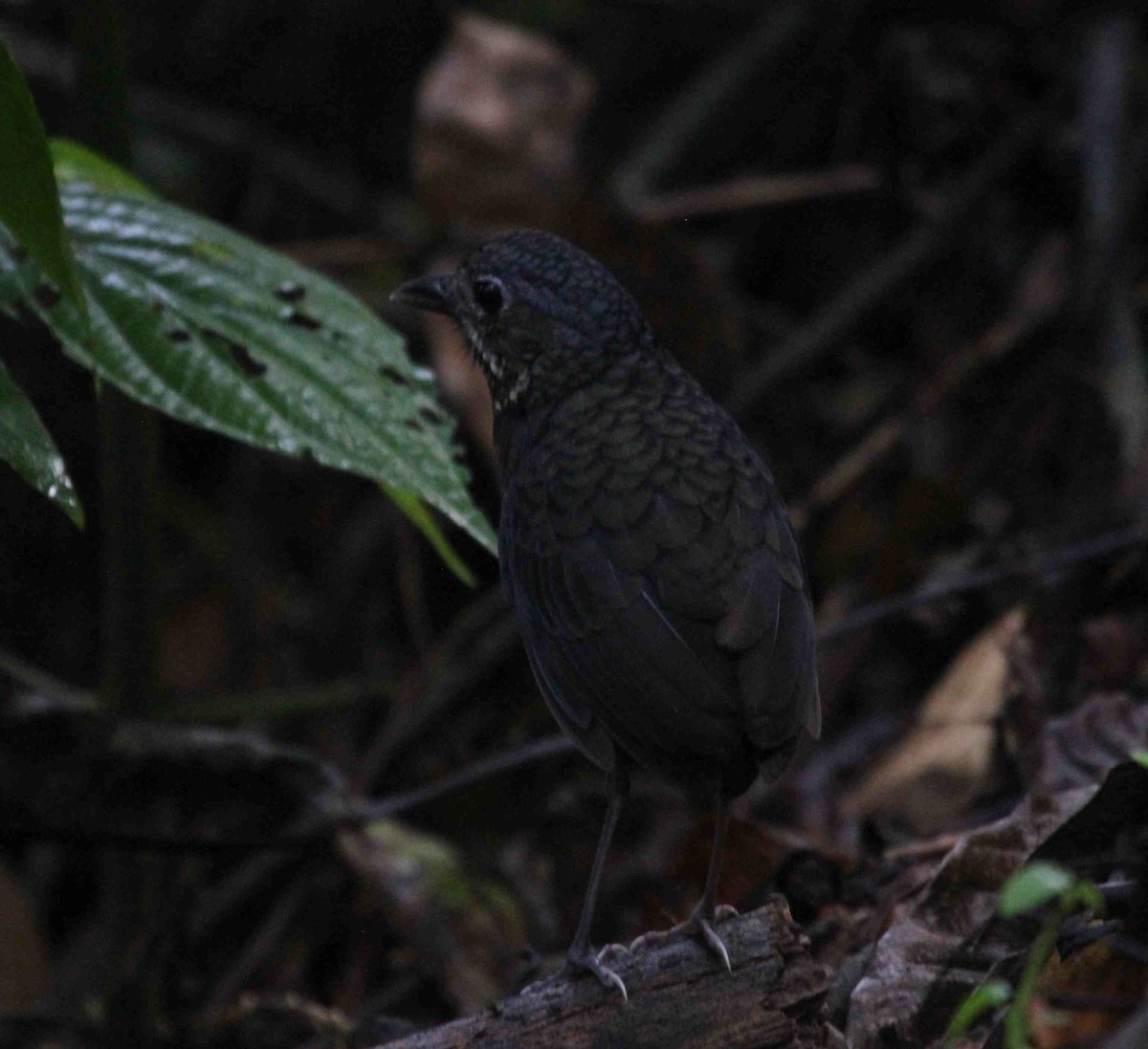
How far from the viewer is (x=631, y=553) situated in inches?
110

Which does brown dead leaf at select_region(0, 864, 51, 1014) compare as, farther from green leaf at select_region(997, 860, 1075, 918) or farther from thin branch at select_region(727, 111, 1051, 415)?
green leaf at select_region(997, 860, 1075, 918)

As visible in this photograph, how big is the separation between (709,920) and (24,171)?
4.64 feet

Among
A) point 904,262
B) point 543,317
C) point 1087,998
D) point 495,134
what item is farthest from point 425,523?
point 904,262

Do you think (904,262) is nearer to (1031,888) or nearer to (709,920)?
(709,920)

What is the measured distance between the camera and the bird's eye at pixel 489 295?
338 cm

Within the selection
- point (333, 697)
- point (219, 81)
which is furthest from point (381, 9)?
point (333, 697)

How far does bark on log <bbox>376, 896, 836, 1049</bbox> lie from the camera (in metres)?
2.38

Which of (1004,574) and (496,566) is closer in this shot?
(1004,574)

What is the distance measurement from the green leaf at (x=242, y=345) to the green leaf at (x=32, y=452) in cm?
25

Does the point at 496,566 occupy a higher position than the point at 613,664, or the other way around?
the point at 613,664

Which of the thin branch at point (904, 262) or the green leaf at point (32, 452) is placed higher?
the green leaf at point (32, 452)

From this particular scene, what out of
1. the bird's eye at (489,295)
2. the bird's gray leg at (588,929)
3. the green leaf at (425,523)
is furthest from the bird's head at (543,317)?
the bird's gray leg at (588,929)

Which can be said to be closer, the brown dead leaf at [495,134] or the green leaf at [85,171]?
the green leaf at [85,171]

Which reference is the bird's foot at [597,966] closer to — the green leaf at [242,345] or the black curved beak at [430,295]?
the green leaf at [242,345]
